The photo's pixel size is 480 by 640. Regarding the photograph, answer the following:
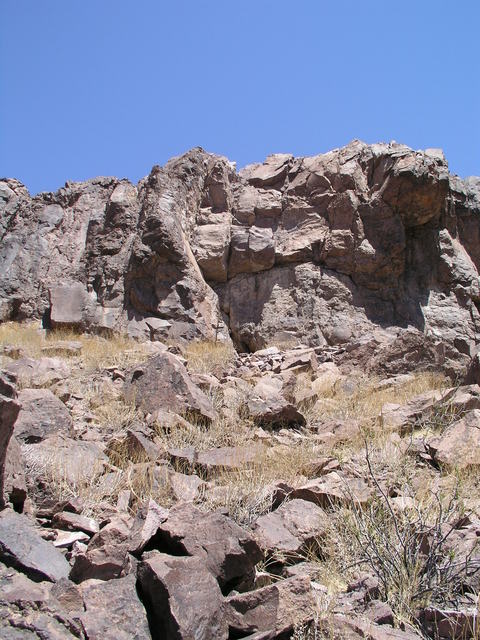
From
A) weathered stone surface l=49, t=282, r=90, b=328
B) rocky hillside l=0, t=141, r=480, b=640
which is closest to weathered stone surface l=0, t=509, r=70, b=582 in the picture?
rocky hillside l=0, t=141, r=480, b=640

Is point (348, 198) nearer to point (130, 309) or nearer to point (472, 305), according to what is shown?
point (472, 305)

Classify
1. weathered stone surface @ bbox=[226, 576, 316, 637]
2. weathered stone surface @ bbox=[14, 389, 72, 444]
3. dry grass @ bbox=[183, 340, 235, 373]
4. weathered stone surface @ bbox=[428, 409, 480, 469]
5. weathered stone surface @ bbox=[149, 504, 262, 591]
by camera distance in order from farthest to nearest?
dry grass @ bbox=[183, 340, 235, 373]
weathered stone surface @ bbox=[14, 389, 72, 444]
weathered stone surface @ bbox=[428, 409, 480, 469]
weathered stone surface @ bbox=[149, 504, 262, 591]
weathered stone surface @ bbox=[226, 576, 316, 637]

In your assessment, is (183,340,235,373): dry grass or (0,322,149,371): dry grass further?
(183,340,235,373): dry grass

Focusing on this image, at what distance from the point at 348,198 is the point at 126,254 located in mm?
4225

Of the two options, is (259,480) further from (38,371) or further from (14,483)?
(38,371)

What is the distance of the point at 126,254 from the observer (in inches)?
431

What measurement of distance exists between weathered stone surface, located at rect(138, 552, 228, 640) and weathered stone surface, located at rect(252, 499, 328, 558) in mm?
696

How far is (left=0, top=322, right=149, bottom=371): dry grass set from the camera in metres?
7.77

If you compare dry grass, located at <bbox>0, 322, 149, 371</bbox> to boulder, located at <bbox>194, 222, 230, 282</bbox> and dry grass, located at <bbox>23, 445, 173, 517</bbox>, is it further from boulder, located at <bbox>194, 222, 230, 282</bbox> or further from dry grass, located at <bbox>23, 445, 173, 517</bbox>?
dry grass, located at <bbox>23, 445, 173, 517</bbox>

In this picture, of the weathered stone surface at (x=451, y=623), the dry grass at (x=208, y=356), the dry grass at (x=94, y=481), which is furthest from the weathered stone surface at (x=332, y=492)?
the dry grass at (x=208, y=356)

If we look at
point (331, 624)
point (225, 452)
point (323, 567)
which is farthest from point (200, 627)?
point (225, 452)

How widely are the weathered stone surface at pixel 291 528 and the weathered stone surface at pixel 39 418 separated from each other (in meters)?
1.99

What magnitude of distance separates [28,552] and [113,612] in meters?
0.52

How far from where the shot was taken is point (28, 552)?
2.66 meters
